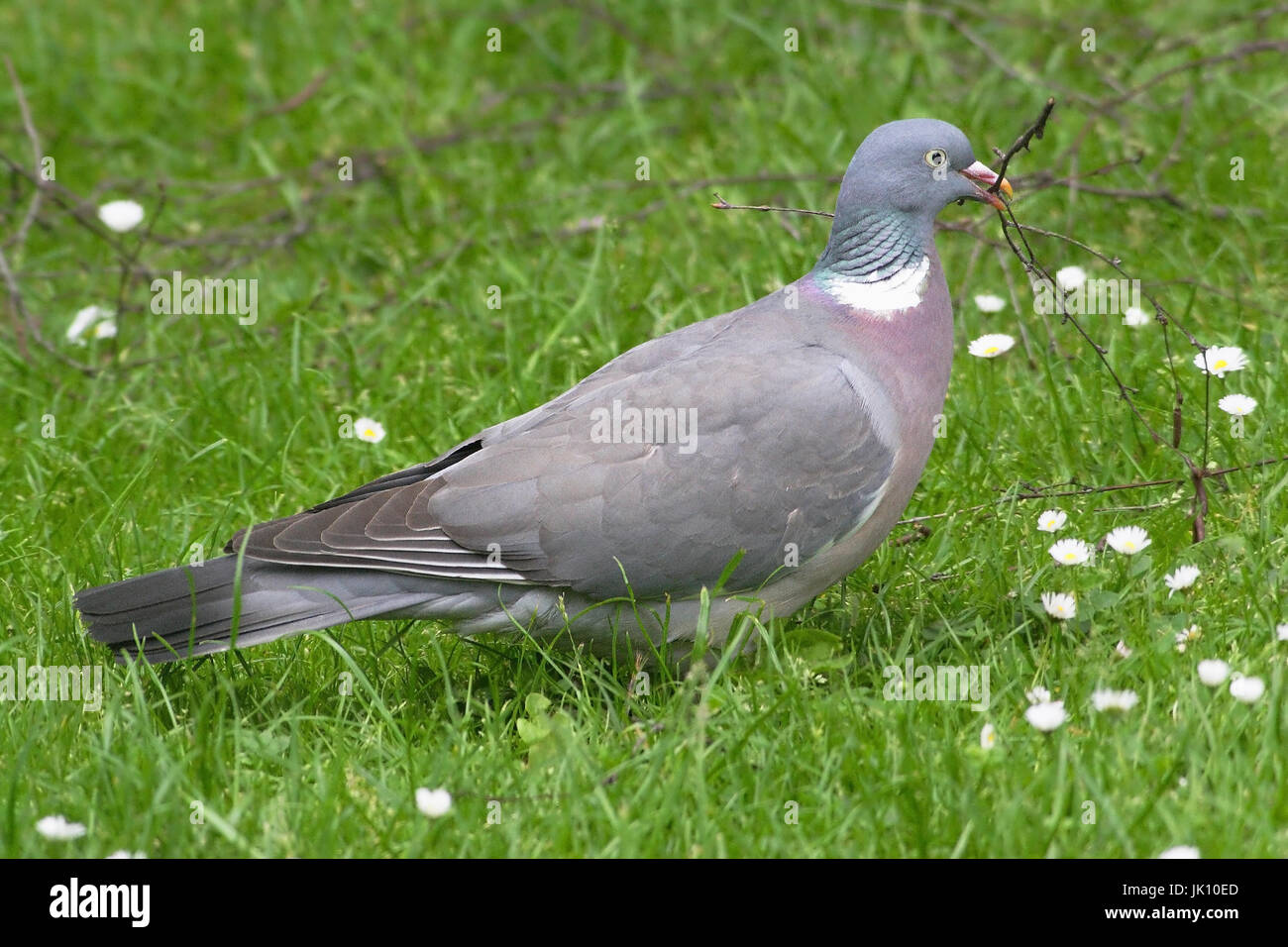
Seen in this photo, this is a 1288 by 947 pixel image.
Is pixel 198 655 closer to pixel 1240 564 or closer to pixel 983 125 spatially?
pixel 1240 564

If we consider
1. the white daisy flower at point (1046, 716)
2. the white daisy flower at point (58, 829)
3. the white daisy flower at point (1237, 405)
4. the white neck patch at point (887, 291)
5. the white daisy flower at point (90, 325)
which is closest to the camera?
the white daisy flower at point (58, 829)

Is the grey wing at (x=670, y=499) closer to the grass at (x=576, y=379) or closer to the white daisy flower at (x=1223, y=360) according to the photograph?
the grass at (x=576, y=379)

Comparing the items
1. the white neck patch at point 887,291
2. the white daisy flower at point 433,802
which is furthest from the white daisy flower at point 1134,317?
the white daisy flower at point 433,802

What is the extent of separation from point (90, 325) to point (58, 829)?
2.94 metres

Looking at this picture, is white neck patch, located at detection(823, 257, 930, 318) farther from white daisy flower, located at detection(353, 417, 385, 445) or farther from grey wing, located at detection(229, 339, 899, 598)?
white daisy flower, located at detection(353, 417, 385, 445)

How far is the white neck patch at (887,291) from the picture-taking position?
3.58 meters

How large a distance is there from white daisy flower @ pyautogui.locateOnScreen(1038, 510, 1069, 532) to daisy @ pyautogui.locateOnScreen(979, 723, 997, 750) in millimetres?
853

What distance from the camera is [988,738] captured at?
3.05 metres

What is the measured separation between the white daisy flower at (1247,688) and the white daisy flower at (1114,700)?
0.59ft

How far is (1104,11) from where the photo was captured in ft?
21.1

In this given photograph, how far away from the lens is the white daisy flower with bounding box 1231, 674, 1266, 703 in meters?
2.98

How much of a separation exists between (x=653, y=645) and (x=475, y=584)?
398 mm

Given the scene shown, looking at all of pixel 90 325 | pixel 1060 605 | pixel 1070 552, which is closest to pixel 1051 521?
pixel 1070 552
